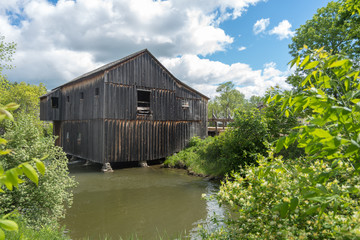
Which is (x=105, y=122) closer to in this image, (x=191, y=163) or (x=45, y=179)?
(x=191, y=163)

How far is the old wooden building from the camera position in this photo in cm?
1527

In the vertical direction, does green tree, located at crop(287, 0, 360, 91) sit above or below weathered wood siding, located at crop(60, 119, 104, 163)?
above

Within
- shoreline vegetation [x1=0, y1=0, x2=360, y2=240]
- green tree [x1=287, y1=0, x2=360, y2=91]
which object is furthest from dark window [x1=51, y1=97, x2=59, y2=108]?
green tree [x1=287, y1=0, x2=360, y2=91]

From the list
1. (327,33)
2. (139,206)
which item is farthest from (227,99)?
(139,206)

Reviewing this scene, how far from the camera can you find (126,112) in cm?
1585

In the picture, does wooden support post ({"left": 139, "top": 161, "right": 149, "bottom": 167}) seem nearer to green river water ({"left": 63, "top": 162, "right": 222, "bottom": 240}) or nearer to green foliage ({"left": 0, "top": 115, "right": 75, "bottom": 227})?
green river water ({"left": 63, "top": 162, "right": 222, "bottom": 240})

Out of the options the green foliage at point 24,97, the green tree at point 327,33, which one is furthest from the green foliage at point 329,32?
the green foliage at point 24,97

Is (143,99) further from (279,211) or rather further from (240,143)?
(279,211)

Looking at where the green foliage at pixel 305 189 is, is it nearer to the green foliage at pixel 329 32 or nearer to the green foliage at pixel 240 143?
the green foliage at pixel 240 143

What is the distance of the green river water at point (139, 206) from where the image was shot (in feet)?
22.7

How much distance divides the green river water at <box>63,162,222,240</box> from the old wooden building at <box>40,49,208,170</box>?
238cm

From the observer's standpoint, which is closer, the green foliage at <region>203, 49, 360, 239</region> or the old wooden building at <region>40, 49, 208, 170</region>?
the green foliage at <region>203, 49, 360, 239</region>

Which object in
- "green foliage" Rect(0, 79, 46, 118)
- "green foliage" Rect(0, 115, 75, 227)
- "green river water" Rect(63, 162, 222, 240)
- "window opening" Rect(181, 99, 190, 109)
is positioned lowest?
"green river water" Rect(63, 162, 222, 240)

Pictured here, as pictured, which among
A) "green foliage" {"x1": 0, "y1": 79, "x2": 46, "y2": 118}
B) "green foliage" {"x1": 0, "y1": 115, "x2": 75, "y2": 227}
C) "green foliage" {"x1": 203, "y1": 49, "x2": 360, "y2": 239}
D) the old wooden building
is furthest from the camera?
"green foliage" {"x1": 0, "y1": 79, "x2": 46, "y2": 118}
